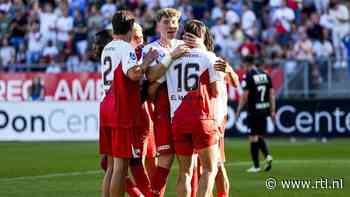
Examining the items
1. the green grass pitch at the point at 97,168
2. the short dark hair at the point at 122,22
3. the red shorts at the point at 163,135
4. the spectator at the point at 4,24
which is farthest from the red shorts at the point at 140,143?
the spectator at the point at 4,24

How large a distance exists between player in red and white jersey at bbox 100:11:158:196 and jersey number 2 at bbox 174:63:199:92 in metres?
0.51

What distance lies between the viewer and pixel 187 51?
12.3 meters

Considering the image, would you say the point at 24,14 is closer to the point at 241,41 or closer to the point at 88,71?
the point at 88,71

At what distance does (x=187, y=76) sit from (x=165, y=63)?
0.30 metres

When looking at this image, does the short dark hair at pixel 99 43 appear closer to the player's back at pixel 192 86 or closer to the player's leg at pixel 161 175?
the player's back at pixel 192 86

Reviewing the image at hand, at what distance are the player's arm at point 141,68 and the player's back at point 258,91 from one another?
8.23 metres

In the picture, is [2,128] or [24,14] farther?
[24,14]

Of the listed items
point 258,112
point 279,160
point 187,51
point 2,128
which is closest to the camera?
point 187,51

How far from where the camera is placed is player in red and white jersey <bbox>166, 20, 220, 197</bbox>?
1239 centimetres

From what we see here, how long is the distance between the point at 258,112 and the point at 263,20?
12.9 m

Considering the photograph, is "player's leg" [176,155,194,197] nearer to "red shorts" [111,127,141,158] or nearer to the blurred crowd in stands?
"red shorts" [111,127,141,158]

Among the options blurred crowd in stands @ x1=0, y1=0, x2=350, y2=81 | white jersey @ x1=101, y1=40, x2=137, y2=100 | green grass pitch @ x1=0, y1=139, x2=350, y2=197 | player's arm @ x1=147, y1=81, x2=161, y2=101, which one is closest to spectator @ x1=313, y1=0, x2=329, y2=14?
blurred crowd in stands @ x1=0, y1=0, x2=350, y2=81

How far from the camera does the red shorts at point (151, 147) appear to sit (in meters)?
13.5

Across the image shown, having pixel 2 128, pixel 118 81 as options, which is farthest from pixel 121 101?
pixel 2 128
